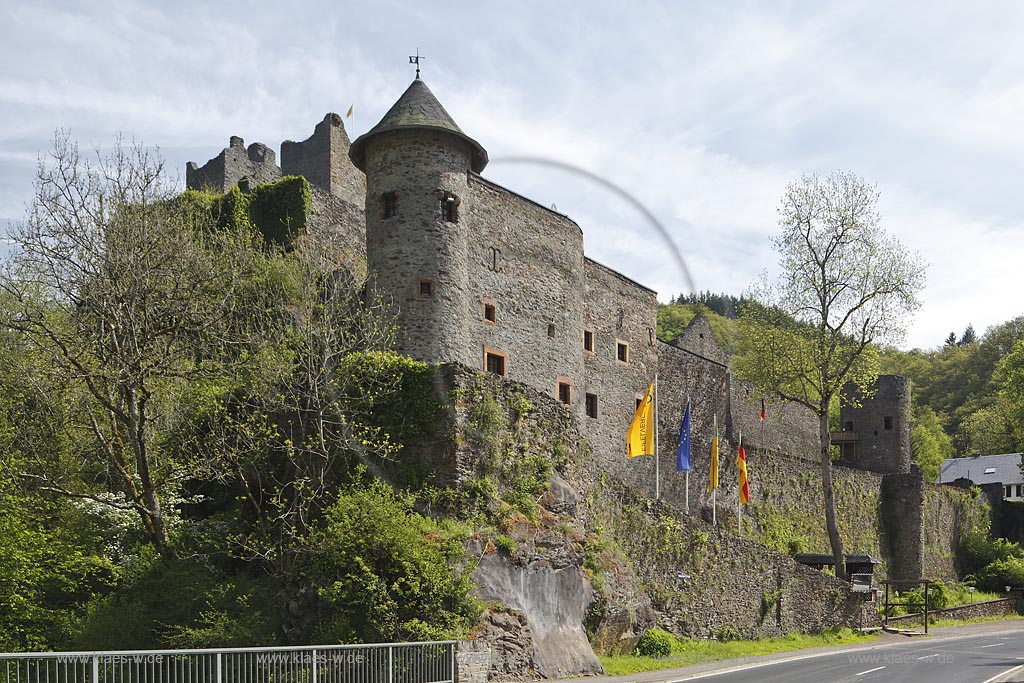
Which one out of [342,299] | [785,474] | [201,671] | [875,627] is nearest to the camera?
[201,671]

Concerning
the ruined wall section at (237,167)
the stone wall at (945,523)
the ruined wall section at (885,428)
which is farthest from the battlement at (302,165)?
the stone wall at (945,523)

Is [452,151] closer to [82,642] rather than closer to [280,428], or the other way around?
[280,428]

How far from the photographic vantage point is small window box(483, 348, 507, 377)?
101 feet

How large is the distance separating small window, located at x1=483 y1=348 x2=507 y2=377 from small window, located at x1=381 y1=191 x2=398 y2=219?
16.6ft

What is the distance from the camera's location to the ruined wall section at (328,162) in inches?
1582

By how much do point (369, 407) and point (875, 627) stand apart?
24175 mm

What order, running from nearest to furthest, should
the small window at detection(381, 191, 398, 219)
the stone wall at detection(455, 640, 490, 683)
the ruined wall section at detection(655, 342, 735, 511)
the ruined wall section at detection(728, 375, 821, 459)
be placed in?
the stone wall at detection(455, 640, 490, 683) → the small window at detection(381, 191, 398, 219) → the ruined wall section at detection(655, 342, 735, 511) → the ruined wall section at detection(728, 375, 821, 459)

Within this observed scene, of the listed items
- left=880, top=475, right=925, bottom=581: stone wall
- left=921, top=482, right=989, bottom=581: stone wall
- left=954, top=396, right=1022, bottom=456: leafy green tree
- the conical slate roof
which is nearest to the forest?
left=954, top=396, right=1022, bottom=456: leafy green tree

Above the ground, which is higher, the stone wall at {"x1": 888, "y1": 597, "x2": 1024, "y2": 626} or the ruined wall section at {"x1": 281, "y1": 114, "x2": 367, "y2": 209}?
the ruined wall section at {"x1": 281, "y1": 114, "x2": 367, "y2": 209}

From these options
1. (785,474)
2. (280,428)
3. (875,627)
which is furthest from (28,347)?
(785,474)

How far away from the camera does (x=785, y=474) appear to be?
48.5 metres

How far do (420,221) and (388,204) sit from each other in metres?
1.21

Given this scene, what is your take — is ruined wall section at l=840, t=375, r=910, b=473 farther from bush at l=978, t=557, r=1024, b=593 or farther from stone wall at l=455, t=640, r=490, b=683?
stone wall at l=455, t=640, r=490, b=683

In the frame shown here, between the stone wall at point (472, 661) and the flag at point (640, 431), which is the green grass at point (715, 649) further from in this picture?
the flag at point (640, 431)
